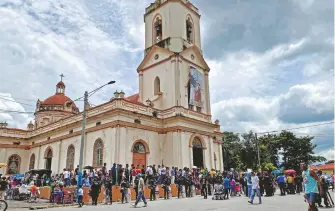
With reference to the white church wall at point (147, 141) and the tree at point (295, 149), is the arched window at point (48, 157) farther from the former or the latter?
the tree at point (295, 149)

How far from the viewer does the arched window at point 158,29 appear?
33562 mm

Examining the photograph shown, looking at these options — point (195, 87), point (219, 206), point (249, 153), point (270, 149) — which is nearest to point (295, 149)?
point (270, 149)

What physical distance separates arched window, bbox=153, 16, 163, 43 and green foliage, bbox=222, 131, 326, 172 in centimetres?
2215

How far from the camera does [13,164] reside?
36.0 metres

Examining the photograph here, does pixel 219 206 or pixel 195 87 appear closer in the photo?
pixel 219 206

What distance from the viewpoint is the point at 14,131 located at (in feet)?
122

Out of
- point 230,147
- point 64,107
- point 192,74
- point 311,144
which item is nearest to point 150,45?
point 192,74

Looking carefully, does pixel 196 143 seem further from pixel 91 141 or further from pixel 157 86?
pixel 91 141

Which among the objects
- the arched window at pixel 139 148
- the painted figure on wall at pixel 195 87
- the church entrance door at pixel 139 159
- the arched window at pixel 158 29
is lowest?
the church entrance door at pixel 139 159

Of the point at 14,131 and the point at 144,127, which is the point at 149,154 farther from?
the point at 14,131

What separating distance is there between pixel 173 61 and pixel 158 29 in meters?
6.49

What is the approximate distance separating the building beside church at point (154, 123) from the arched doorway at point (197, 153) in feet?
0.31

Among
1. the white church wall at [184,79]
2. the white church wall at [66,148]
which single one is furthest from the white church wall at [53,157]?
the white church wall at [184,79]

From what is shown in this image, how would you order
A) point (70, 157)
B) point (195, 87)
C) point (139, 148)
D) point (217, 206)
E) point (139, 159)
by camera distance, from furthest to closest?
point (195, 87), point (70, 157), point (139, 148), point (139, 159), point (217, 206)
